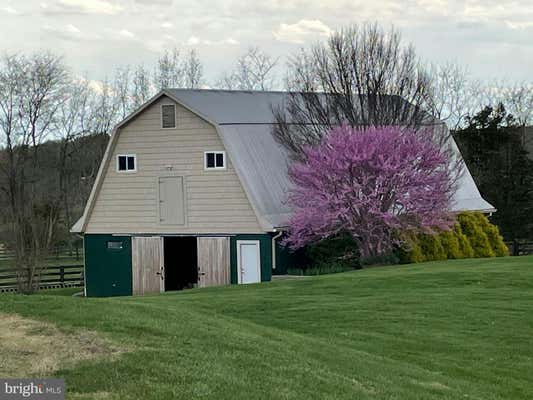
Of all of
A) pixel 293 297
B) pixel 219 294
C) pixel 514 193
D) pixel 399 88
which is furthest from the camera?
pixel 514 193

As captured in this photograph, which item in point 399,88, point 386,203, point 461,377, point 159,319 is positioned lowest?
point 461,377

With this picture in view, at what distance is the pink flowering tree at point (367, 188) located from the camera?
93.4ft

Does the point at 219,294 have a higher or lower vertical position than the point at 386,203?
lower

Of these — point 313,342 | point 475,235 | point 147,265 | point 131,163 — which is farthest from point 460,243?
point 313,342

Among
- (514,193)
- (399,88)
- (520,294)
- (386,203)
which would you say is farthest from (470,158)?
(520,294)

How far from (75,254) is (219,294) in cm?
3457

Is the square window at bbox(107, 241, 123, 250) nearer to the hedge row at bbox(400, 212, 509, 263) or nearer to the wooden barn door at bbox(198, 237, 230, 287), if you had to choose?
the wooden barn door at bbox(198, 237, 230, 287)

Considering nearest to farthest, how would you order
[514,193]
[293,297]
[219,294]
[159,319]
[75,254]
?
[159,319] < [293,297] < [219,294] < [514,193] < [75,254]

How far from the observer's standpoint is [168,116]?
105ft

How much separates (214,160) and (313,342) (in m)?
19.4

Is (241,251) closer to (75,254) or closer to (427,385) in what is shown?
(427,385)

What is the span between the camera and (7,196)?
44.7m

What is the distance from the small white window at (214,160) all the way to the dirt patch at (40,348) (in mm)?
21055

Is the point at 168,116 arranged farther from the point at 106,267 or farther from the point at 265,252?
the point at 106,267
